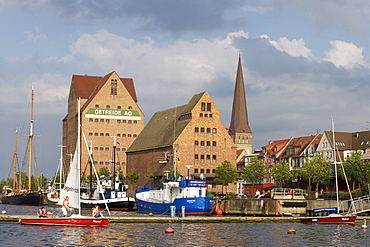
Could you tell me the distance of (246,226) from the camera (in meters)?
63.5

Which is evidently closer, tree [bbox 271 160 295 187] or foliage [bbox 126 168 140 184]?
tree [bbox 271 160 295 187]

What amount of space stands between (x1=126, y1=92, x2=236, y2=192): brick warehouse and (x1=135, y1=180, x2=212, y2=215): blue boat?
46.9 m

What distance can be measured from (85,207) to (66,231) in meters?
46.8

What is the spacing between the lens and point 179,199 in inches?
3250

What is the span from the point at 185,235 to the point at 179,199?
27950mm

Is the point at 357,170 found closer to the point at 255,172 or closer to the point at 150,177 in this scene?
the point at 255,172

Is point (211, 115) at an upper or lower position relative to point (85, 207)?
upper

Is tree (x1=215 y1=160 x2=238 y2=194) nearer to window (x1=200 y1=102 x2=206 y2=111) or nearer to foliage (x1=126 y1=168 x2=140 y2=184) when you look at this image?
window (x1=200 y1=102 x2=206 y2=111)

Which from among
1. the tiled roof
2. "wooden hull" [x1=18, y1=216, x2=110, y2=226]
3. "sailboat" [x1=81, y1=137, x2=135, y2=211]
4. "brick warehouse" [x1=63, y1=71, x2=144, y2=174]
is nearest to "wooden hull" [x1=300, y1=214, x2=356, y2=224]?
"wooden hull" [x1=18, y1=216, x2=110, y2=226]

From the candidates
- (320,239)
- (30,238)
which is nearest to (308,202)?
(320,239)

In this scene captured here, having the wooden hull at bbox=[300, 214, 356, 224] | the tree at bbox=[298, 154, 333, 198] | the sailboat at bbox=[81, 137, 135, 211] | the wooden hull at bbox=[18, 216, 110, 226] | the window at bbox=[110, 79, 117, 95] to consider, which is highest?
the window at bbox=[110, 79, 117, 95]

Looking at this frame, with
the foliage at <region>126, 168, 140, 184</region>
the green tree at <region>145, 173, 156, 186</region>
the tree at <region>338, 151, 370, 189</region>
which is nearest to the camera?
the tree at <region>338, 151, 370, 189</region>

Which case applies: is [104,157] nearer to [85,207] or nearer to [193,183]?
[85,207]

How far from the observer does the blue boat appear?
81875mm
